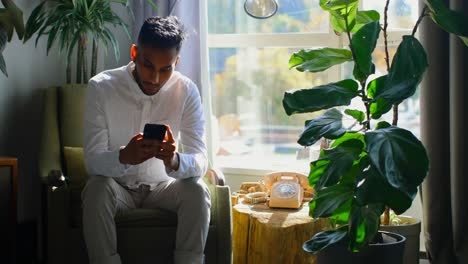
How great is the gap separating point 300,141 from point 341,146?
146mm

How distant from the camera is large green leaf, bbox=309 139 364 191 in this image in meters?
2.06

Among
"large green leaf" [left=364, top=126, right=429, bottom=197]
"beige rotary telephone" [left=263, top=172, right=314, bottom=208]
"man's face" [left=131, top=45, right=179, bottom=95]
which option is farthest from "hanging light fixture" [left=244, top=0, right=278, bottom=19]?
"large green leaf" [left=364, top=126, right=429, bottom=197]

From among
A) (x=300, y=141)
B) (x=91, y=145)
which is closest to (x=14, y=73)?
(x=91, y=145)

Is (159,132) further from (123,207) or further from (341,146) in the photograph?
(341,146)

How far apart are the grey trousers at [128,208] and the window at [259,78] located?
1.09 meters

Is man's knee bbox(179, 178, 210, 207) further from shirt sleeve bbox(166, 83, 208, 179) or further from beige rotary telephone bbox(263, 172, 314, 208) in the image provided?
beige rotary telephone bbox(263, 172, 314, 208)

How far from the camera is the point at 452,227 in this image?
9.77ft

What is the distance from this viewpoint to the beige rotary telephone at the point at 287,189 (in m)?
2.91

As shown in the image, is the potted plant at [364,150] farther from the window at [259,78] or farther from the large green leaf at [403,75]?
the window at [259,78]

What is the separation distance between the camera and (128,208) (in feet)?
8.34

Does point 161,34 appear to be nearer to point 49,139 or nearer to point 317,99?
point 317,99

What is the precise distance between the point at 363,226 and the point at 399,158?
0.27 meters

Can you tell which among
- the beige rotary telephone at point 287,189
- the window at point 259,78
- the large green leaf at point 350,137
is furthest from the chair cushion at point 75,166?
the large green leaf at point 350,137

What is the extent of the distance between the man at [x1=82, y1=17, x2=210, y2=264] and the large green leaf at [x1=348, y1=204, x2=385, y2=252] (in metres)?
0.59
